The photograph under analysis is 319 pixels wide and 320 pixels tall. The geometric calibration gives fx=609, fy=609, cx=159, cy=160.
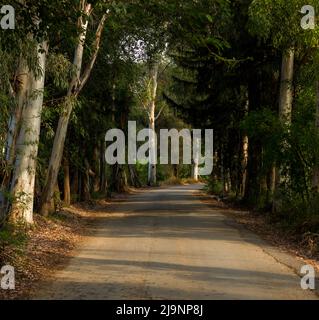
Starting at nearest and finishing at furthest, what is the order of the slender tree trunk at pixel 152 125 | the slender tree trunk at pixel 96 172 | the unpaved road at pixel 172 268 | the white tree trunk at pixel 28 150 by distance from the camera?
1. the unpaved road at pixel 172 268
2. the white tree trunk at pixel 28 150
3. the slender tree trunk at pixel 96 172
4. the slender tree trunk at pixel 152 125

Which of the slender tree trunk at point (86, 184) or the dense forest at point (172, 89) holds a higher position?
the dense forest at point (172, 89)

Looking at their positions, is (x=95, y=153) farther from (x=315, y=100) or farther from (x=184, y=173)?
(x=184, y=173)

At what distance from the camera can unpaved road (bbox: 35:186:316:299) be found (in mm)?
9070

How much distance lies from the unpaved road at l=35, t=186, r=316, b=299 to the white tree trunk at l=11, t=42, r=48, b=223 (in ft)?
6.56

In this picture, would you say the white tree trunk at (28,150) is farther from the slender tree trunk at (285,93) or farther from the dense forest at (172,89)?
the slender tree trunk at (285,93)

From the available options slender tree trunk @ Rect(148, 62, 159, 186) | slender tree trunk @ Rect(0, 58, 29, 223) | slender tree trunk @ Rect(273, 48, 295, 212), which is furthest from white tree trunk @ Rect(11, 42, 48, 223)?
slender tree trunk @ Rect(148, 62, 159, 186)

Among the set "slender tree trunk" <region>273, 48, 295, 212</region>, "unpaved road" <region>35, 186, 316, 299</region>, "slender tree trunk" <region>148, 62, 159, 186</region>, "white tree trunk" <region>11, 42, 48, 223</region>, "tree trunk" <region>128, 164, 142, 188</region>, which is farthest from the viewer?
"tree trunk" <region>128, 164, 142, 188</region>

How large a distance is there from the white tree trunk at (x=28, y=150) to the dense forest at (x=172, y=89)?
1.5 inches

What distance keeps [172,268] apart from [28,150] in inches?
265

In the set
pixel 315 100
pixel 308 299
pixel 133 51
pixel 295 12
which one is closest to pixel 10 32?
pixel 308 299

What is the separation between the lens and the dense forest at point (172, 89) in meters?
11.3

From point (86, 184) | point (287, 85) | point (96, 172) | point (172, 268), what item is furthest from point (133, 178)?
point (172, 268)

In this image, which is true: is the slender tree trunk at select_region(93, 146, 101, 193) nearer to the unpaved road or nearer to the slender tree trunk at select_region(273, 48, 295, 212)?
the slender tree trunk at select_region(273, 48, 295, 212)

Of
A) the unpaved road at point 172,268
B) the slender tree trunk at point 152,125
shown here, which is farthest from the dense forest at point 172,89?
the slender tree trunk at point 152,125
